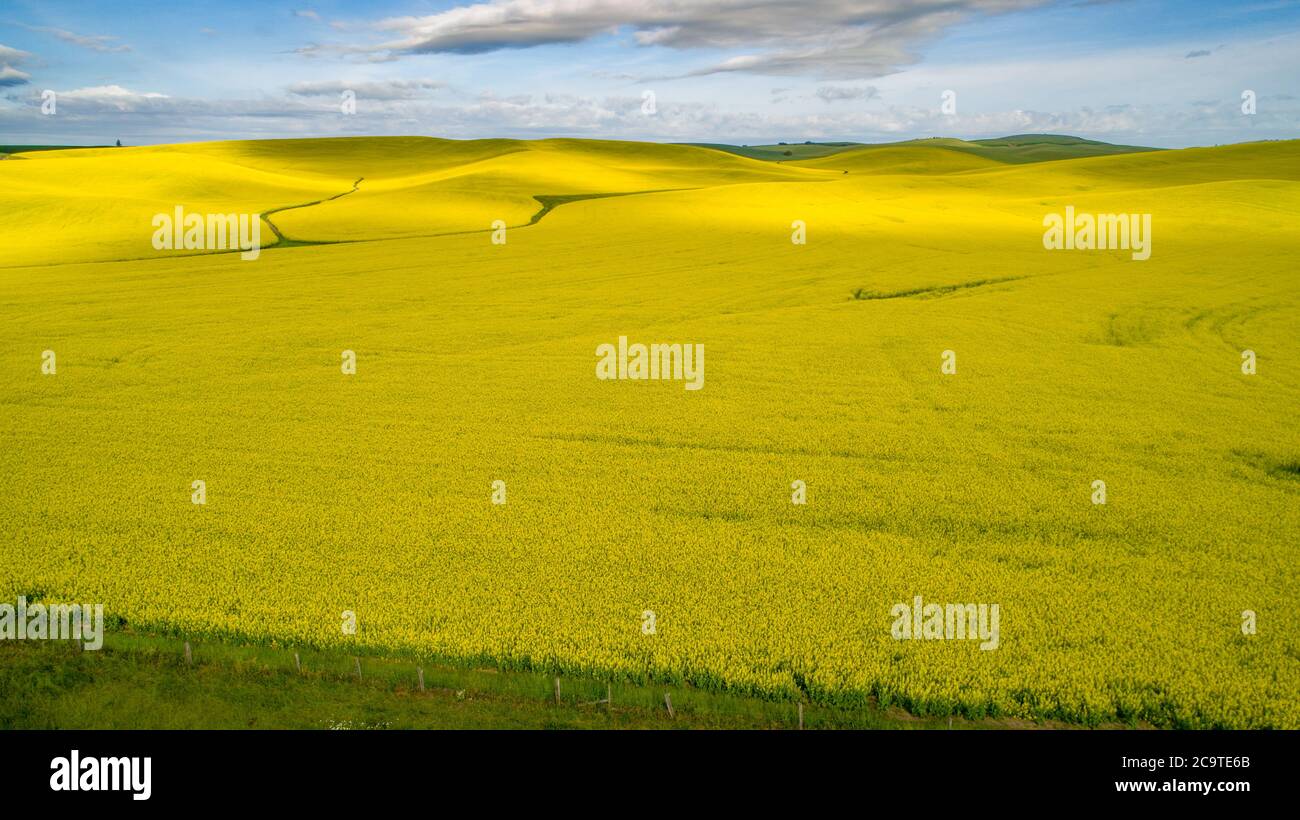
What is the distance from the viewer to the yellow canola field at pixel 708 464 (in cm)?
1245

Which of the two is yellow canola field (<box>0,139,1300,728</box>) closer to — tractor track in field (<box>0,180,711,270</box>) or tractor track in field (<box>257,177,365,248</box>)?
tractor track in field (<box>0,180,711,270</box>)

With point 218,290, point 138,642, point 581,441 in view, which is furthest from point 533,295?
point 138,642

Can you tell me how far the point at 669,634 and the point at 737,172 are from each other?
382ft

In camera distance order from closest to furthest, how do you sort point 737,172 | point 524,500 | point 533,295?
1. point 524,500
2. point 533,295
3. point 737,172

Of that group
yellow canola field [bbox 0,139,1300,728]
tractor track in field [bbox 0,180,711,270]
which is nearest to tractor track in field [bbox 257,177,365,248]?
tractor track in field [bbox 0,180,711,270]

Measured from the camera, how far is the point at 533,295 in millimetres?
41812

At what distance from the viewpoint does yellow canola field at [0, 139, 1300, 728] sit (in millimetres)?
12445

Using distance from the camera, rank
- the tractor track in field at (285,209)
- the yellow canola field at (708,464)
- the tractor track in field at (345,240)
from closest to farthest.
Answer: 1. the yellow canola field at (708,464)
2. the tractor track in field at (345,240)
3. the tractor track in field at (285,209)

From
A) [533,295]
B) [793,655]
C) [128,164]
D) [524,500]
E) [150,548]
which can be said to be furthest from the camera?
[128,164]

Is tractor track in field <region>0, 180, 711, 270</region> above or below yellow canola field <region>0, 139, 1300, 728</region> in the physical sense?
above

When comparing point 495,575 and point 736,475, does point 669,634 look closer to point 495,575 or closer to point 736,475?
point 495,575

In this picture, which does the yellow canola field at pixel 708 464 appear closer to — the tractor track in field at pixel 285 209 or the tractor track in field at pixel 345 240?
the tractor track in field at pixel 345 240

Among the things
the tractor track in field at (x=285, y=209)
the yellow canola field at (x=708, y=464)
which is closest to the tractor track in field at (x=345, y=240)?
the tractor track in field at (x=285, y=209)

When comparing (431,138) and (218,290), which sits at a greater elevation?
(431,138)
